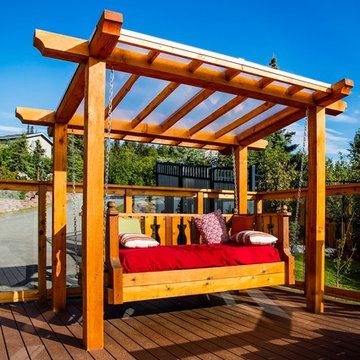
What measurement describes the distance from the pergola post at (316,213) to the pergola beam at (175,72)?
274 mm

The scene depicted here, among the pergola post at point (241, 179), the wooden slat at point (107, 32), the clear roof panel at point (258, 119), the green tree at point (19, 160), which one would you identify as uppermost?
the green tree at point (19, 160)

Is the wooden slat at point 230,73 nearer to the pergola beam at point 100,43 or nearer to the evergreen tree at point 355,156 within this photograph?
the pergola beam at point 100,43

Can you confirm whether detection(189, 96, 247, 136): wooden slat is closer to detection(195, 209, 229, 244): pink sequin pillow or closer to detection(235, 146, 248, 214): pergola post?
detection(235, 146, 248, 214): pergola post

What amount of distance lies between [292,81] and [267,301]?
228 centimetres

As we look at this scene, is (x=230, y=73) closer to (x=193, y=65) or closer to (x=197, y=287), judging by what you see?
(x=193, y=65)

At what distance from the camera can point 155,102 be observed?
12.8ft

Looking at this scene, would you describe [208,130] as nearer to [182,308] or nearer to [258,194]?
[258,194]

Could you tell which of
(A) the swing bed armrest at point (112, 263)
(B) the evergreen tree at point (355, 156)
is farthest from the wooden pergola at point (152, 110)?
(B) the evergreen tree at point (355, 156)

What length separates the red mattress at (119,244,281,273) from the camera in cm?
317

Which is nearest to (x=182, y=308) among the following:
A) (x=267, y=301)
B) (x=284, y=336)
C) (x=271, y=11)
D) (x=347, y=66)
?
(x=267, y=301)

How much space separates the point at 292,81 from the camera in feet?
10.9

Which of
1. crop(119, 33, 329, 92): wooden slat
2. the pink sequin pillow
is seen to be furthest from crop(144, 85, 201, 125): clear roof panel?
the pink sequin pillow

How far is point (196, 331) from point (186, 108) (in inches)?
84.4

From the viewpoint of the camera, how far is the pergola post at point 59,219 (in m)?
3.94
